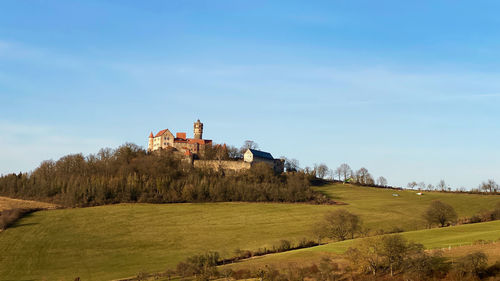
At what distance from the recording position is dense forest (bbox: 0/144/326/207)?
309ft

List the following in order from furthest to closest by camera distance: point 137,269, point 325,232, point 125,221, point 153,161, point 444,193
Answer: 1. point 444,193
2. point 153,161
3. point 125,221
4. point 325,232
5. point 137,269

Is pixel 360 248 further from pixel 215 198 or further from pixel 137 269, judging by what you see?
pixel 215 198

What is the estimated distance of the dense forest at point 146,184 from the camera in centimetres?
9431

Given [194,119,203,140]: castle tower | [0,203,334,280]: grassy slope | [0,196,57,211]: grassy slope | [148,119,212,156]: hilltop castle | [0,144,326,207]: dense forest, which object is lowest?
[0,203,334,280]: grassy slope

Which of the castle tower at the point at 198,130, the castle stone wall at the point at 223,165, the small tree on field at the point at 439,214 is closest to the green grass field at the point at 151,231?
the small tree on field at the point at 439,214

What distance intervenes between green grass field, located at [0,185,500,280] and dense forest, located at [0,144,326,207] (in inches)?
182

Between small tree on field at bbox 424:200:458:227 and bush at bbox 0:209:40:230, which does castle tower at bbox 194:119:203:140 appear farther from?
small tree on field at bbox 424:200:458:227

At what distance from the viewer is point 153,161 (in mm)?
107312

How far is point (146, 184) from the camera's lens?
322 feet

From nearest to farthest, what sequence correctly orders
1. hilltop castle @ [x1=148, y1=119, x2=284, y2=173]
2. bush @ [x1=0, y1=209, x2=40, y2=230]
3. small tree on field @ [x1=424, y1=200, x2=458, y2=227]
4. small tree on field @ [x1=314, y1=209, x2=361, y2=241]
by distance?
small tree on field @ [x1=314, y1=209, x2=361, y2=241], small tree on field @ [x1=424, y1=200, x2=458, y2=227], bush @ [x1=0, y1=209, x2=40, y2=230], hilltop castle @ [x1=148, y1=119, x2=284, y2=173]

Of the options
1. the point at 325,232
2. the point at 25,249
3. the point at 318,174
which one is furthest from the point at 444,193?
the point at 25,249

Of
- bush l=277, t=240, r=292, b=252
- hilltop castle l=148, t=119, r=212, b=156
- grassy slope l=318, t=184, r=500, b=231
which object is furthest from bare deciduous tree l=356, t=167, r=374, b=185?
bush l=277, t=240, r=292, b=252

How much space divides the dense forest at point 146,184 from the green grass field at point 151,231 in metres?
4.63

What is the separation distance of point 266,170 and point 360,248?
7370 cm
